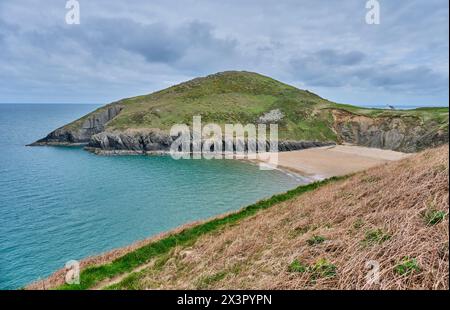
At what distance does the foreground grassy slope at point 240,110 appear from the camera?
87938 mm

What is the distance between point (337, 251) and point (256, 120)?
306ft

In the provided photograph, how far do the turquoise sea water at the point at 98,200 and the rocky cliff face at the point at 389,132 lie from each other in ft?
137

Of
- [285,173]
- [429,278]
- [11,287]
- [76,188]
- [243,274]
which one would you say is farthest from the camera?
[285,173]

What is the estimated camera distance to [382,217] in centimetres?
924

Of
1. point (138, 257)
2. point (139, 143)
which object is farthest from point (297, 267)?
point (139, 143)

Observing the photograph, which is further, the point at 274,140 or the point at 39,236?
the point at 274,140

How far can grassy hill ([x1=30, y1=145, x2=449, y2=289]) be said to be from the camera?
672cm

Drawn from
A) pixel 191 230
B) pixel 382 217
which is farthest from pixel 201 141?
pixel 382 217

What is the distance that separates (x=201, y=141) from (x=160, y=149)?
39.0 feet

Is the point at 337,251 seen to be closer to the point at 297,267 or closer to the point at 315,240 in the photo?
the point at 315,240

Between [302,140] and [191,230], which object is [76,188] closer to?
[191,230]

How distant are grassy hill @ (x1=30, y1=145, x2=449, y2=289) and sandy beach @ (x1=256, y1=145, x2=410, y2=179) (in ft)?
139

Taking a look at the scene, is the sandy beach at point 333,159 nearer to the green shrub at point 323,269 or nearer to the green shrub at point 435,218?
the green shrub at point 435,218

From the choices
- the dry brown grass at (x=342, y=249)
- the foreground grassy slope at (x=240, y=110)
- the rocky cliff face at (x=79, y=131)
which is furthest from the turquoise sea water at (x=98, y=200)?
the rocky cliff face at (x=79, y=131)
